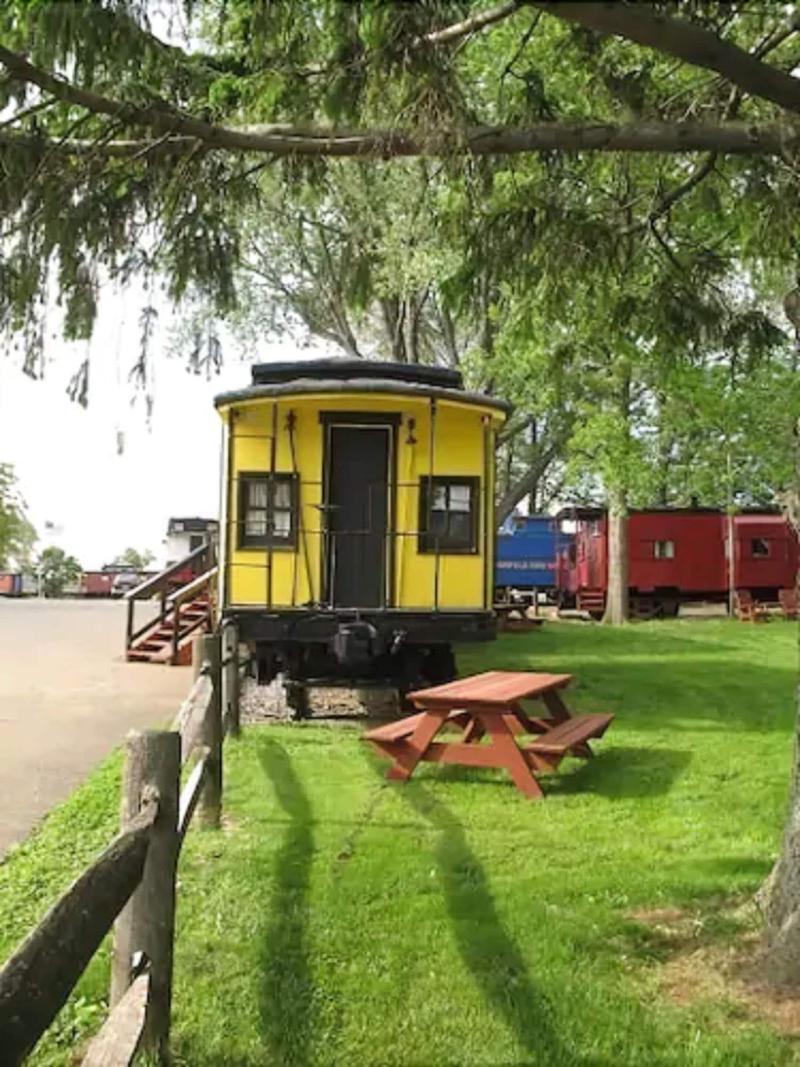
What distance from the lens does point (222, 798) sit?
23.8 ft

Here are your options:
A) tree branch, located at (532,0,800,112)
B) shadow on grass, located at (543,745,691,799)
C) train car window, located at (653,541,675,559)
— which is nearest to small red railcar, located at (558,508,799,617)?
train car window, located at (653,541,675,559)

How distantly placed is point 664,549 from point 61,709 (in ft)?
75.6

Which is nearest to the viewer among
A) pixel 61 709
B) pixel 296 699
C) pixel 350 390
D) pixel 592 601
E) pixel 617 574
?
pixel 350 390

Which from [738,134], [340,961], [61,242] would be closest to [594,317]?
[738,134]

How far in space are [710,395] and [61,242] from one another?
616 inches

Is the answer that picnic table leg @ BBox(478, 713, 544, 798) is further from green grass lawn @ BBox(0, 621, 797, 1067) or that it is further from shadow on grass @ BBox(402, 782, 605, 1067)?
shadow on grass @ BBox(402, 782, 605, 1067)

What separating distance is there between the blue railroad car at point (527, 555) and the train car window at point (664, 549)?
6269mm

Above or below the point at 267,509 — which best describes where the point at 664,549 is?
above

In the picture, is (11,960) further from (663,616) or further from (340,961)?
(663,616)

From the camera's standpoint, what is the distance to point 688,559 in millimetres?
31812

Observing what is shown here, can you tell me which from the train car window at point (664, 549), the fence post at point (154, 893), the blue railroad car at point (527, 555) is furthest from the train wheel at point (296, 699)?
the blue railroad car at point (527, 555)

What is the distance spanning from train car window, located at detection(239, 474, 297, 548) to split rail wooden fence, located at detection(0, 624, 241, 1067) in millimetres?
6014

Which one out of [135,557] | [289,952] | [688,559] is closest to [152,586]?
[289,952]

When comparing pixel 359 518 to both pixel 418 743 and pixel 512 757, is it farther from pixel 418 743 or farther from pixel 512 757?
pixel 512 757
